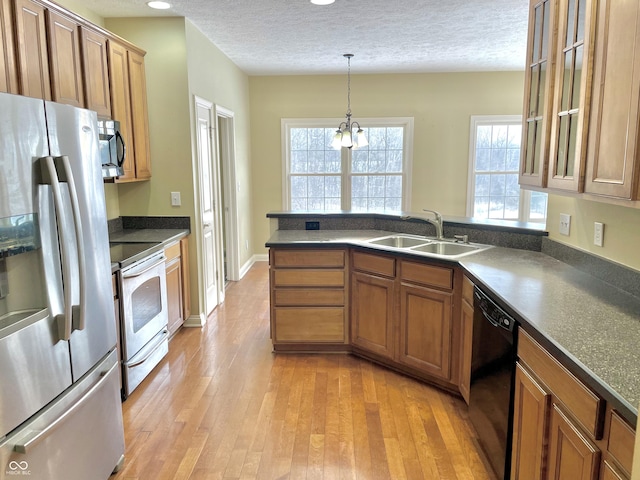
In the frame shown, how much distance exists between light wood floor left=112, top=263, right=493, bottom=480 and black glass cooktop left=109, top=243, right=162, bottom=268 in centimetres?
88

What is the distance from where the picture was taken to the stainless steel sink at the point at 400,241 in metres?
3.47

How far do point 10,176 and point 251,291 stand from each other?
3.89 metres

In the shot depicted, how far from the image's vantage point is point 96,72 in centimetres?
314

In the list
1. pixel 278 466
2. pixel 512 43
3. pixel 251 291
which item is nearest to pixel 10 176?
pixel 278 466

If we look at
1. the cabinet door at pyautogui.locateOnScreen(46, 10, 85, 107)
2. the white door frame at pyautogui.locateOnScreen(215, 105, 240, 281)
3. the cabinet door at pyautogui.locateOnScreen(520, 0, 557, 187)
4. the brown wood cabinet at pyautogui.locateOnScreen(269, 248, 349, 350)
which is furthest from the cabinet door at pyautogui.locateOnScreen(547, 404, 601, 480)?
the white door frame at pyautogui.locateOnScreen(215, 105, 240, 281)

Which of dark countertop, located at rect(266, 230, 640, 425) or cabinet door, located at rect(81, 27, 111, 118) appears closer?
dark countertop, located at rect(266, 230, 640, 425)

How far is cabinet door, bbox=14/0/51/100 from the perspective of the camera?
2.40 meters

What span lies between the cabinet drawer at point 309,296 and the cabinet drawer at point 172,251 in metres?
0.93

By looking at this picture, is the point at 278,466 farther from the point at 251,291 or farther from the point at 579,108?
the point at 251,291

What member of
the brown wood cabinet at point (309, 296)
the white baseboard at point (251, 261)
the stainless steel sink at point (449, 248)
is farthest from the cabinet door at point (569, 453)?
the white baseboard at point (251, 261)

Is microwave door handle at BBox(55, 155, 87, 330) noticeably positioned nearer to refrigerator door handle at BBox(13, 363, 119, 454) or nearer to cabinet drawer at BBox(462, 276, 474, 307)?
refrigerator door handle at BBox(13, 363, 119, 454)

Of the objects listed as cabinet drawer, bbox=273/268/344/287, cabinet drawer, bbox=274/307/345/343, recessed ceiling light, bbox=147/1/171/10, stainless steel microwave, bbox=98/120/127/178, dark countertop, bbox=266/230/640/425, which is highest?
recessed ceiling light, bbox=147/1/171/10

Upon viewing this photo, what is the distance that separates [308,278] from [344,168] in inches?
141

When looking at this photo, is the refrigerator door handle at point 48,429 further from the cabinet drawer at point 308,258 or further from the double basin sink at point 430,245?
the double basin sink at point 430,245
